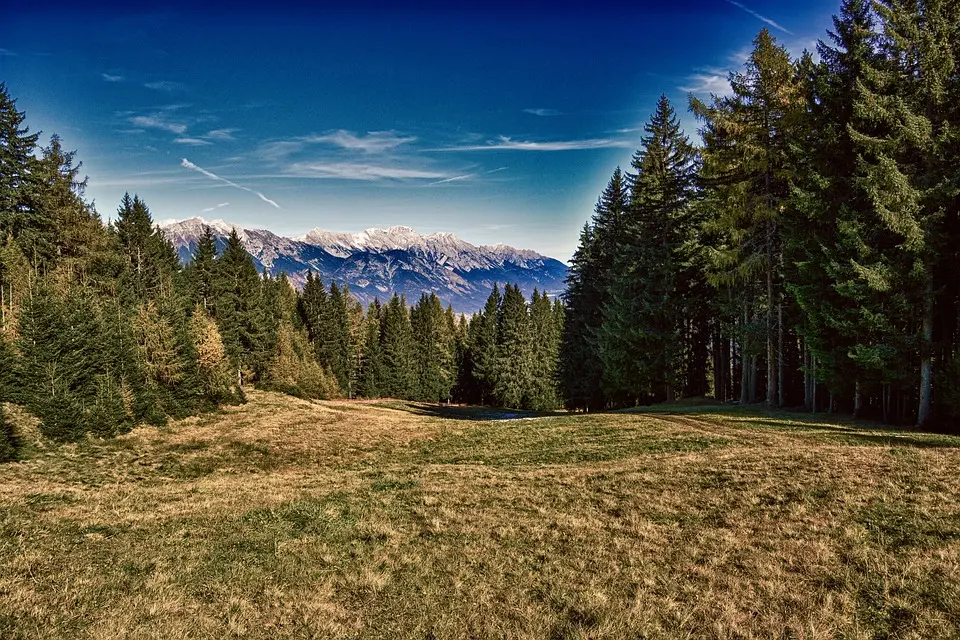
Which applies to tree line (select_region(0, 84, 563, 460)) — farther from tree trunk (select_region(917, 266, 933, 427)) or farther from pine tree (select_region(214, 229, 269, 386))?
tree trunk (select_region(917, 266, 933, 427))

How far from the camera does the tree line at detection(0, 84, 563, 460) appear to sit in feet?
81.5

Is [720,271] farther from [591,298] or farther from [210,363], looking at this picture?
[210,363]

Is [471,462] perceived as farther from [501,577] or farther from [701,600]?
[701,600]

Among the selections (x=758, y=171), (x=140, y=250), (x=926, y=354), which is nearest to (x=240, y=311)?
(x=140, y=250)

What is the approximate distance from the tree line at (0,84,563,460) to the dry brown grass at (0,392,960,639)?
9906mm

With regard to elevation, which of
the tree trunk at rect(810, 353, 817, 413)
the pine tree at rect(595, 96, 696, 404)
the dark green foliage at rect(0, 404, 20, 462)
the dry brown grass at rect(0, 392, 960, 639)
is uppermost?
the pine tree at rect(595, 96, 696, 404)

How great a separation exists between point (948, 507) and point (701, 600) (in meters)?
6.25

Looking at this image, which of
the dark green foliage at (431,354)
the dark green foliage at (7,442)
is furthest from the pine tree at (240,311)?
the dark green foliage at (431,354)

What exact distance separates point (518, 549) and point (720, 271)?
25.8 metres

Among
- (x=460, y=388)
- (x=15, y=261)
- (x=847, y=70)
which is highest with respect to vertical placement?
(x=847, y=70)

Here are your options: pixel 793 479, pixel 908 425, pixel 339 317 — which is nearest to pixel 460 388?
pixel 339 317

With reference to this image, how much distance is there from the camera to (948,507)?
9.05 meters

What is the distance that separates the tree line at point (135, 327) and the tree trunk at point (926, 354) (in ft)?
121

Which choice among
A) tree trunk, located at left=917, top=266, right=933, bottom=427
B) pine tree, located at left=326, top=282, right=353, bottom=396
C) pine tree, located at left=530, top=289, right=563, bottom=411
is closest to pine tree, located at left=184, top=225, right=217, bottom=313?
pine tree, located at left=326, top=282, right=353, bottom=396
